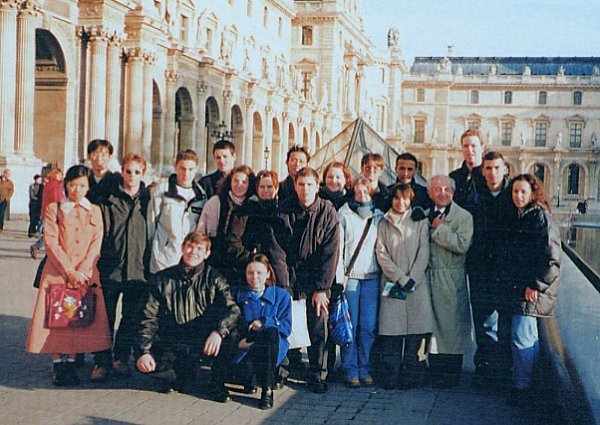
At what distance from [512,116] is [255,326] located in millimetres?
A: 87512

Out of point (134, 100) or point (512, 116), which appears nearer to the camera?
point (134, 100)

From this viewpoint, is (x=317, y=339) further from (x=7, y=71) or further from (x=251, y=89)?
(x=251, y=89)

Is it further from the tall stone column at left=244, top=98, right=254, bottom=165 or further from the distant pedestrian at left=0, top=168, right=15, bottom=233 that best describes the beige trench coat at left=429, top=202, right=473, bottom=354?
the tall stone column at left=244, top=98, right=254, bottom=165

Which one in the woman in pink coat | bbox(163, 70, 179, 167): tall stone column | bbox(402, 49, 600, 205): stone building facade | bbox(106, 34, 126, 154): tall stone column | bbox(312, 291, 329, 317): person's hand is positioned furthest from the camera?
bbox(402, 49, 600, 205): stone building facade

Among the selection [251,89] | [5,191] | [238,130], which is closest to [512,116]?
[251,89]

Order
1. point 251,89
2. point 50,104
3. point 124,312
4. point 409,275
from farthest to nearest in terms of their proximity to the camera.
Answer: point 251,89, point 50,104, point 124,312, point 409,275

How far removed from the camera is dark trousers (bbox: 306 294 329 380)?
6438 millimetres

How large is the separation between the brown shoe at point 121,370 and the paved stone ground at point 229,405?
0.07 metres

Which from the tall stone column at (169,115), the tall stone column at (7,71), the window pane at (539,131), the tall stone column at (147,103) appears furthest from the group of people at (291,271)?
the window pane at (539,131)

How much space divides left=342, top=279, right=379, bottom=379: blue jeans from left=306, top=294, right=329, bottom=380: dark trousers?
0.23 meters

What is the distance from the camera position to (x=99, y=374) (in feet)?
20.8

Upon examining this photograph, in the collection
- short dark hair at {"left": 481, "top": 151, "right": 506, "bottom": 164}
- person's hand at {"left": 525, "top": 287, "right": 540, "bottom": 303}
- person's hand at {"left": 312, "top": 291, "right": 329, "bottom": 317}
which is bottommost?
person's hand at {"left": 312, "top": 291, "right": 329, "bottom": 317}

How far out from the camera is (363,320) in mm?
6633

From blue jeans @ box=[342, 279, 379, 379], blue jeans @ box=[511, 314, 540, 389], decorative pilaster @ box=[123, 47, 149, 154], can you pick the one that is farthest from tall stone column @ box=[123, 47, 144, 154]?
Answer: blue jeans @ box=[511, 314, 540, 389]
